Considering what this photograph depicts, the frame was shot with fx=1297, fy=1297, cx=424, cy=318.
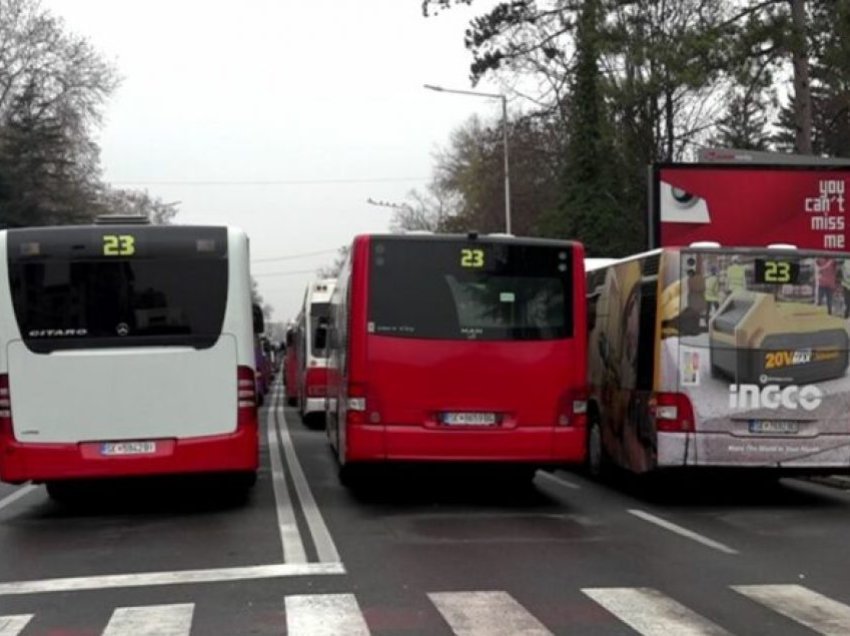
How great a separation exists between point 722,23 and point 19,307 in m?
17.5

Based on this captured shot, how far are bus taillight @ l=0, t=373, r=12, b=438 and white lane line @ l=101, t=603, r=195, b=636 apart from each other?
4.54m

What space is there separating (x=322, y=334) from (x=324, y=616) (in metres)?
16.0

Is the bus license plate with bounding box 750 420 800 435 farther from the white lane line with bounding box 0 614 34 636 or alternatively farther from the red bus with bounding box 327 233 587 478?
Result: the white lane line with bounding box 0 614 34 636

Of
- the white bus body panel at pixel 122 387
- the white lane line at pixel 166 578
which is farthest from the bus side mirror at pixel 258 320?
the white lane line at pixel 166 578

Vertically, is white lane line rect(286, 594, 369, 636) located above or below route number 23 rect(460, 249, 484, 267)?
below

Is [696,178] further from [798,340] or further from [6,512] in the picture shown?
[6,512]

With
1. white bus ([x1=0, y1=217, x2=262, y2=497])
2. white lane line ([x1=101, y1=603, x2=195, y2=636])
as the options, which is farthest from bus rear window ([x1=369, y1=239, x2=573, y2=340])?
white lane line ([x1=101, y1=603, x2=195, y2=636])

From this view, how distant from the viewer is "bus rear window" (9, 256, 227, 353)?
1235 centimetres

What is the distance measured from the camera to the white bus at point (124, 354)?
12.3m

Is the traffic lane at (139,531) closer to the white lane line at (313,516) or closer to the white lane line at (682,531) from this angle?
the white lane line at (313,516)

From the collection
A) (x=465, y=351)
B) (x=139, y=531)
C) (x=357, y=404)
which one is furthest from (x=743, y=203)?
(x=139, y=531)

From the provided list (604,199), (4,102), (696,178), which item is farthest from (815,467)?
(4,102)

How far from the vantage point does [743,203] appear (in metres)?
23.8

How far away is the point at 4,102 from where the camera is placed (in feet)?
200
